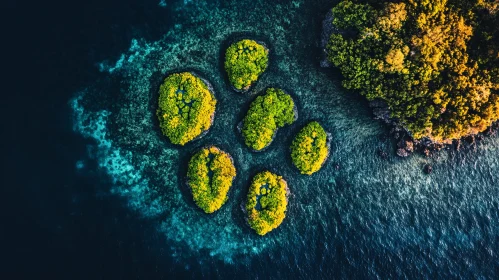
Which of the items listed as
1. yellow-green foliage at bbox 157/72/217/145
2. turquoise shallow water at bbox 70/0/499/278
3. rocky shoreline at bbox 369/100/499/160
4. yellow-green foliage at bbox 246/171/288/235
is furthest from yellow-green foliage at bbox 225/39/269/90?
rocky shoreline at bbox 369/100/499/160

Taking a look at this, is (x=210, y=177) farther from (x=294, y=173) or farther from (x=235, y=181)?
(x=294, y=173)

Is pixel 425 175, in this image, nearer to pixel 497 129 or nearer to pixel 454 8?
pixel 497 129

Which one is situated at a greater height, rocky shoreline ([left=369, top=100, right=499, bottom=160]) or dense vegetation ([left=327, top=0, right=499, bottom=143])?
dense vegetation ([left=327, top=0, right=499, bottom=143])

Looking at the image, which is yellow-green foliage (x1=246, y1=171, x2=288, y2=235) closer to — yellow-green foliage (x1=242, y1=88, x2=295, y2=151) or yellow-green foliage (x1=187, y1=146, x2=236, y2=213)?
yellow-green foliage (x1=187, y1=146, x2=236, y2=213)

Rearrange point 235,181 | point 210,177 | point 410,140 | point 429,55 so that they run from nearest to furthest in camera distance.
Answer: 1. point 429,55
2. point 210,177
3. point 235,181
4. point 410,140

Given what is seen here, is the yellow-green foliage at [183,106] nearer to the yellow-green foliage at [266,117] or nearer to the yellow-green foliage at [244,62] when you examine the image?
the yellow-green foliage at [244,62]

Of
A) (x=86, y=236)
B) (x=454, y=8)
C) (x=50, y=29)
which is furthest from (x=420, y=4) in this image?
(x=86, y=236)

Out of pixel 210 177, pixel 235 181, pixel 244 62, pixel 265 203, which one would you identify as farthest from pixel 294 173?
pixel 244 62
